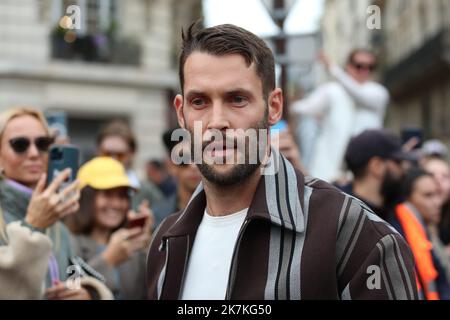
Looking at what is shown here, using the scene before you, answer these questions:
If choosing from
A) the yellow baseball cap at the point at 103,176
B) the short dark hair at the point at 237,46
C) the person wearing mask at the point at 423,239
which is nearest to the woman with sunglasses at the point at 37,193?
the yellow baseball cap at the point at 103,176

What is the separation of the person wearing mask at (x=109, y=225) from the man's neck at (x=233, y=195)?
207 centimetres

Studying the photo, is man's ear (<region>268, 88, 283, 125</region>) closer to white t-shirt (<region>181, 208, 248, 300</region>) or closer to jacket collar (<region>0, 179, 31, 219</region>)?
white t-shirt (<region>181, 208, 248, 300</region>)

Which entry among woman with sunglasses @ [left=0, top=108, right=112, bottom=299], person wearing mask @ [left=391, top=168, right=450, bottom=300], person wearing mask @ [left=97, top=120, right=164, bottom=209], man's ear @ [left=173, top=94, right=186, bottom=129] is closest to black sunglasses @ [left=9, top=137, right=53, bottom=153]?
woman with sunglasses @ [left=0, top=108, right=112, bottom=299]

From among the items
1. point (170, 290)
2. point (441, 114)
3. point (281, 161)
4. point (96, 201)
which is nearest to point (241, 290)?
point (170, 290)

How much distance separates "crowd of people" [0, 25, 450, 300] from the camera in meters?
2.11

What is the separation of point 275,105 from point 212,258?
588 mm

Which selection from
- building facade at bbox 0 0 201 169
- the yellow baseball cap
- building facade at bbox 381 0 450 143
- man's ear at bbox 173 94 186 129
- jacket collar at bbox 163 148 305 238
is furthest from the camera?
building facade at bbox 381 0 450 143

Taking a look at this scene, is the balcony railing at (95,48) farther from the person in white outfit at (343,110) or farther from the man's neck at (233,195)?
the man's neck at (233,195)

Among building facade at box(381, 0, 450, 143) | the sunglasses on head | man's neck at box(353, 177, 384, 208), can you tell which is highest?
building facade at box(381, 0, 450, 143)

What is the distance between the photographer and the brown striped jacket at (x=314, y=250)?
2.07 metres

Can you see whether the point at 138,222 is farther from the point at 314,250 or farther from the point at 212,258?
the point at 314,250

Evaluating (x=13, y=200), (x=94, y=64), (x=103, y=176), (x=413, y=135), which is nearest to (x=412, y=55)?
(x=94, y=64)

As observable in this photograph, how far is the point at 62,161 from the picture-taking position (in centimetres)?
372

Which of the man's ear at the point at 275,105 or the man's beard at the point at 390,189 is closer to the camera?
the man's ear at the point at 275,105
